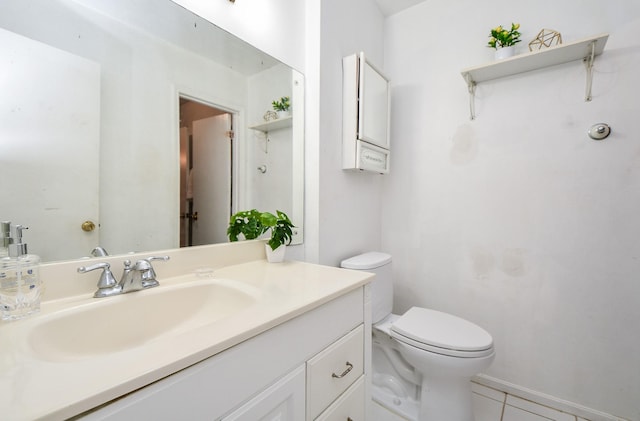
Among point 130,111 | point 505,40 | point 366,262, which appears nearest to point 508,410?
point 366,262

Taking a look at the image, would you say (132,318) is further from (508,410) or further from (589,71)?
(589,71)

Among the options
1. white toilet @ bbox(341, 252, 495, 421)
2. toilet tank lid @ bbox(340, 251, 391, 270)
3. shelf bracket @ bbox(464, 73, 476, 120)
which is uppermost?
shelf bracket @ bbox(464, 73, 476, 120)

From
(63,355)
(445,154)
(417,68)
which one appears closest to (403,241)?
(445,154)

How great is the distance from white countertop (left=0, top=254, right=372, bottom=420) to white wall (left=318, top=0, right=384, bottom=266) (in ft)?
2.44

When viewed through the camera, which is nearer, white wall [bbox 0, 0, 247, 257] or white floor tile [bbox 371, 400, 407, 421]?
white wall [bbox 0, 0, 247, 257]

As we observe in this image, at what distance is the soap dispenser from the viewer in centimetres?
61

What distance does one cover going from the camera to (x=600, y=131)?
1.35m

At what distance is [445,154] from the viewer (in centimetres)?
179

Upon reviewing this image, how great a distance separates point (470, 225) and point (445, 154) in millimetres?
477

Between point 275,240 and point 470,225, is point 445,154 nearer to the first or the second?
point 470,225

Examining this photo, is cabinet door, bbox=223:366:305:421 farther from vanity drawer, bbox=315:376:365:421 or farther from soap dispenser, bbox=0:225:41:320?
soap dispenser, bbox=0:225:41:320

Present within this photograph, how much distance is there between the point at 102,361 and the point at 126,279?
1.27 feet

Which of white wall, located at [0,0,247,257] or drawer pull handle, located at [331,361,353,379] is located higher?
white wall, located at [0,0,247,257]

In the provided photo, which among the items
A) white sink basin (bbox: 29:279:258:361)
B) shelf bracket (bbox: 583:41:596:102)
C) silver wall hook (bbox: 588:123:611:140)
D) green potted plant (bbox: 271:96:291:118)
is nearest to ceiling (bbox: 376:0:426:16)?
shelf bracket (bbox: 583:41:596:102)
